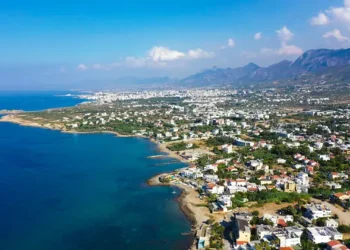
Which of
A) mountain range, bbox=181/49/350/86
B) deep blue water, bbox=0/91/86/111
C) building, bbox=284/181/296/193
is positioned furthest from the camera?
mountain range, bbox=181/49/350/86

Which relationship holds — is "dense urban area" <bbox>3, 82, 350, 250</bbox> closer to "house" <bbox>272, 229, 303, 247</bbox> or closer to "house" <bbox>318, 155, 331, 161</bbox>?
"house" <bbox>272, 229, 303, 247</bbox>

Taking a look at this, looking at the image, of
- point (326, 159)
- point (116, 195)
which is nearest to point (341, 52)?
point (326, 159)

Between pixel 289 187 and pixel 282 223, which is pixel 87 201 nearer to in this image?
pixel 282 223

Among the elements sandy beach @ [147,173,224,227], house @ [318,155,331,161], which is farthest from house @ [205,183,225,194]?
house @ [318,155,331,161]

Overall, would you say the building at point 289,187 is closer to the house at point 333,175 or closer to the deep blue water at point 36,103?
the house at point 333,175

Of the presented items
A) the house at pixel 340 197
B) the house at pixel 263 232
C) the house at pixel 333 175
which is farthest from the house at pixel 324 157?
the house at pixel 263 232

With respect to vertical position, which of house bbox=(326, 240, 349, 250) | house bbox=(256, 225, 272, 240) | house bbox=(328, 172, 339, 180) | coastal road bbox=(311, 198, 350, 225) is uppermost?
house bbox=(256, 225, 272, 240)
